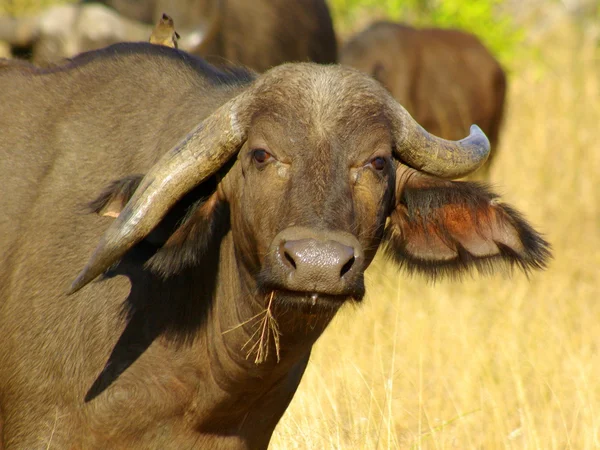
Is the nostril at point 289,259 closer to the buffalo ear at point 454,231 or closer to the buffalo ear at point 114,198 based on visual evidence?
the buffalo ear at point 114,198

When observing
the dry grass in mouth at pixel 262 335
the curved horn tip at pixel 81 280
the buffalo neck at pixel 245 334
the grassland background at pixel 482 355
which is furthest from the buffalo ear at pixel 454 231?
the curved horn tip at pixel 81 280

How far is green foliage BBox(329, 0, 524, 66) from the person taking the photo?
14.6 metres

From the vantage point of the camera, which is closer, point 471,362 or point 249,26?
point 471,362

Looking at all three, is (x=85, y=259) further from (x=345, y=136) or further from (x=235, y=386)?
(x=345, y=136)

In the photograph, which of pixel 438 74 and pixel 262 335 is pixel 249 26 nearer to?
pixel 438 74

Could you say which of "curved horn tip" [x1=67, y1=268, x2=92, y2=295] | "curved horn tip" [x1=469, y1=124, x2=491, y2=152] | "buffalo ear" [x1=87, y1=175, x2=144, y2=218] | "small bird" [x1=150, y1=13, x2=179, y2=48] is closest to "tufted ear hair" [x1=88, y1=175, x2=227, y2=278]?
"buffalo ear" [x1=87, y1=175, x2=144, y2=218]

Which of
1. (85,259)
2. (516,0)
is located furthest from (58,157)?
(516,0)

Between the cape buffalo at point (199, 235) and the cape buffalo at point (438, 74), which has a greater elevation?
the cape buffalo at point (199, 235)

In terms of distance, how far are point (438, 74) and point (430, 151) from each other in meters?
9.20

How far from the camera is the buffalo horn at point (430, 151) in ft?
12.7

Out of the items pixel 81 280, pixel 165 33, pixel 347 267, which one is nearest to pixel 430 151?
pixel 347 267

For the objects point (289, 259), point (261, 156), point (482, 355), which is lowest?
point (482, 355)

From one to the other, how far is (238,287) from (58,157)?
0.91 meters

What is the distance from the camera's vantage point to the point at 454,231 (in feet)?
13.6
